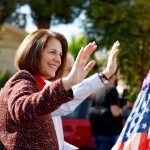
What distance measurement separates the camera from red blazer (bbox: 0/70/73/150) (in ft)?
7.52

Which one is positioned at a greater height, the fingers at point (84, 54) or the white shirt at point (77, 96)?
the fingers at point (84, 54)

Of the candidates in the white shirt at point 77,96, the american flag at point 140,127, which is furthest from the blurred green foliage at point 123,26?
the white shirt at point 77,96

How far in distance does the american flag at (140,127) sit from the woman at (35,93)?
3.48 feet

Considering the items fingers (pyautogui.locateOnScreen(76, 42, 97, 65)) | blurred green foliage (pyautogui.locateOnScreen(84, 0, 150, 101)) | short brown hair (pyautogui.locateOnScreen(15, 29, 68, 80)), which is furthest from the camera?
blurred green foliage (pyautogui.locateOnScreen(84, 0, 150, 101))

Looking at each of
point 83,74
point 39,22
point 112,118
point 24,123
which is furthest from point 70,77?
point 39,22

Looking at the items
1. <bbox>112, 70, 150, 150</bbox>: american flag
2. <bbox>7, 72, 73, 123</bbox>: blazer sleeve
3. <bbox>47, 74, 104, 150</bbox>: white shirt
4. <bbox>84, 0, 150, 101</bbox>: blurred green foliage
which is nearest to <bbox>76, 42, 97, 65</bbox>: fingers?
<bbox>7, 72, 73, 123</bbox>: blazer sleeve

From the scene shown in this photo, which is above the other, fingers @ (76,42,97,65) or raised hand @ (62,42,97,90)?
fingers @ (76,42,97,65)

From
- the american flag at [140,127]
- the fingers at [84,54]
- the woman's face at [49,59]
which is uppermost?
the fingers at [84,54]

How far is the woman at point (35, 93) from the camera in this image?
2264mm

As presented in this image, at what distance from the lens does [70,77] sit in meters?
2.26

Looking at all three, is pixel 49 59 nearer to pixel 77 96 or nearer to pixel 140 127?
pixel 77 96

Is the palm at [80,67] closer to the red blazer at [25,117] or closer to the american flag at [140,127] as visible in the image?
the red blazer at [25,117]

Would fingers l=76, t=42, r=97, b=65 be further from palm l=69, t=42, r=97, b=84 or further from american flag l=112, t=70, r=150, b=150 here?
american flag l=112, t=70, r=150, b=150

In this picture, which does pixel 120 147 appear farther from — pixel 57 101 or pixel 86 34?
pixel 86 34
